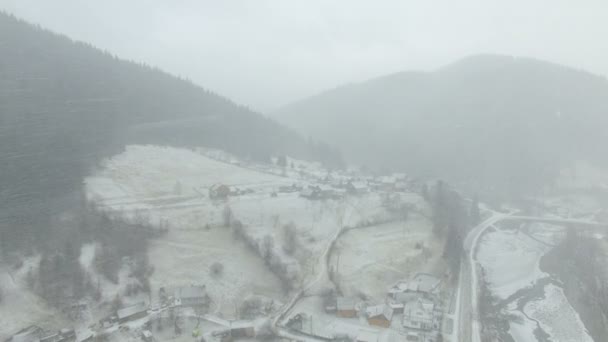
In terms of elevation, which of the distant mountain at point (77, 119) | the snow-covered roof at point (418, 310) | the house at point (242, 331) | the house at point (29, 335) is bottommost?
the house at point (242, 331)

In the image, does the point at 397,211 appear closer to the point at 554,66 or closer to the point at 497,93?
the point at 497,93

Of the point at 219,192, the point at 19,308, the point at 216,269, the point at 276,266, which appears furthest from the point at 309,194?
the point at 19,308

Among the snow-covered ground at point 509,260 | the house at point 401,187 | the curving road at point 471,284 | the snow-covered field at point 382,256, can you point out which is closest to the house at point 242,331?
the snow-covered field at point 382,256

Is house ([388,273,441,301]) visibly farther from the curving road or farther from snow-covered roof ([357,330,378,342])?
snow-covered roof ([357,330,378,342])

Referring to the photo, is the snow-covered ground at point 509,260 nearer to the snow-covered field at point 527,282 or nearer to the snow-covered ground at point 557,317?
the snow-covered field at point 527,282

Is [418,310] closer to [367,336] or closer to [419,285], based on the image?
[419,285]

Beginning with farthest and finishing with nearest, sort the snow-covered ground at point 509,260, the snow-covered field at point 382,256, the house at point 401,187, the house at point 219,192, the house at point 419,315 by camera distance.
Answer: the house at point 401,187, the house at point 219,192, the snow-covered ground at point 509,260, the snow-covered field at point 382,256, the house at point 419,315

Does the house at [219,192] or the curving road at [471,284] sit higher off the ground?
the house at [219,192]
